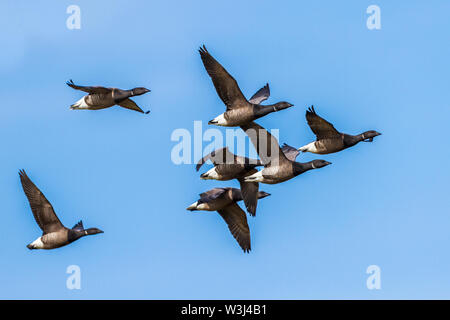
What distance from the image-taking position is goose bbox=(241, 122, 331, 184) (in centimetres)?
→ 2667

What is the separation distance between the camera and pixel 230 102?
27.0 meters

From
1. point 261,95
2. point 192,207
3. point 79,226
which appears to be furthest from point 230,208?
point 79,226

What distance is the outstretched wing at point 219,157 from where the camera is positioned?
90.6 ft

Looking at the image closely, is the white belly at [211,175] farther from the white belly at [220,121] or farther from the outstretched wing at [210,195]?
the white belly at [220,121]

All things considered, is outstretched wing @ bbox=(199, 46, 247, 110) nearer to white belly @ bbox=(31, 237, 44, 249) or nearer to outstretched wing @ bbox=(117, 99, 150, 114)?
outstretched wing @ bbox=(117, 99, 150, 114)

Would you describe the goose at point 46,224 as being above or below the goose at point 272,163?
below

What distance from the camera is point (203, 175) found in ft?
90.9

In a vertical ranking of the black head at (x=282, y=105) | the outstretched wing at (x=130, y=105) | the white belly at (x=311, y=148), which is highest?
the outstretched wing at (x=130, y=105)

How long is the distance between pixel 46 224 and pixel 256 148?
22.1ft

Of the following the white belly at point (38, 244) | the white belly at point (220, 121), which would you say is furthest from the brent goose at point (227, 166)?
the white belly at point (38, 244)

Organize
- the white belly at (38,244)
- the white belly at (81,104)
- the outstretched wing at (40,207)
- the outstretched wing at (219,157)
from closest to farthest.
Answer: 1. the outstretched wing at (40,207)
2. the outstretched wing at (219,157)
3. the white belly at (38,244)
4. the white belly at (81,104)

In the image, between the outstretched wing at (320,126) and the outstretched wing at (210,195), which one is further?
the outstretched wing at (210,195)
